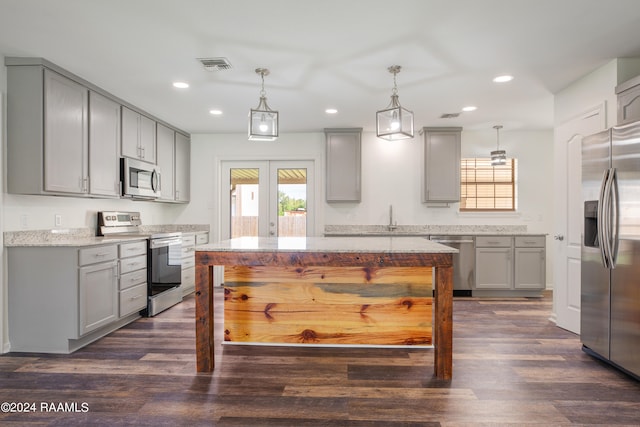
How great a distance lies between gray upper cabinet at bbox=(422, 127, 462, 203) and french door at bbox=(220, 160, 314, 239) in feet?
5.85

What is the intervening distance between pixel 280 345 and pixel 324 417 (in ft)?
3.60

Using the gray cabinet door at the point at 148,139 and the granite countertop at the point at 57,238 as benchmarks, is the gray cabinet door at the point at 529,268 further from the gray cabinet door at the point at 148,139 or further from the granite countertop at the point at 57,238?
the gray cabinet door at the point at 148,139

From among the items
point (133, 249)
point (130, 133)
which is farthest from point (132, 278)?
point (130, 133)

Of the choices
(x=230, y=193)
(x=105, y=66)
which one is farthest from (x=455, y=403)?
(x=230, y=193)

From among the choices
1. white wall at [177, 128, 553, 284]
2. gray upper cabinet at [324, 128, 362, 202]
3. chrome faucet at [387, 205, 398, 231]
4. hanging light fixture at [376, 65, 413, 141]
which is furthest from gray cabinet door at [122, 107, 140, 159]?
chrome faucet at [387, 205, 398, 231]

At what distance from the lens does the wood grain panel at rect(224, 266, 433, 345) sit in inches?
116

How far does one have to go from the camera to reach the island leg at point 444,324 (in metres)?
2.50

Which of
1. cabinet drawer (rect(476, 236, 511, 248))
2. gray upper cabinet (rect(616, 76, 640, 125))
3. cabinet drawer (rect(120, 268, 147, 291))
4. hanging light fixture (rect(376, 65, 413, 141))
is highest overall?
gray upper cabinet (rect(616, 76, 640, 125))

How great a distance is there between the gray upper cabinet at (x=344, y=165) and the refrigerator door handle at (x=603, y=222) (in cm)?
316

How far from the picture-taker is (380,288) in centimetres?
295

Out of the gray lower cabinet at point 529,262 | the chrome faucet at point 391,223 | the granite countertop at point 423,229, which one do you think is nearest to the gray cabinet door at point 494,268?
the gray lower cabinet at point 529,262

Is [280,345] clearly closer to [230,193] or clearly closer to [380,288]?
[380,288]

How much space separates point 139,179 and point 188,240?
112 cm

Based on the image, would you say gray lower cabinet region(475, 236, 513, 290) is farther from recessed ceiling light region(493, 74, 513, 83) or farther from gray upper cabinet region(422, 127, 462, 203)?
recessed ceiling light region(493, 74, 513, 83)
